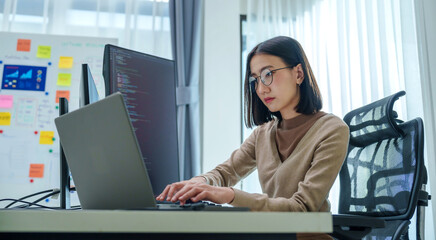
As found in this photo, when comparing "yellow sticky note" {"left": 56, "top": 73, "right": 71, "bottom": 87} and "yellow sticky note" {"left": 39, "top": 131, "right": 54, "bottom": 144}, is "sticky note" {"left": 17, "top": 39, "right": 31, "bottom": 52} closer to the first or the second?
"yellow sticky note" {"left": 56, "top": 73, "right": 71, "bottom": 87}

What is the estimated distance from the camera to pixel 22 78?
259cm

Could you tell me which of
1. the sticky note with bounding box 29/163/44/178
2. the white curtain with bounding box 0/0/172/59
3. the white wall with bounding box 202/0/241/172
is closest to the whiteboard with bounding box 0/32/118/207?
the sticky note with bounding box 29/163/44/178

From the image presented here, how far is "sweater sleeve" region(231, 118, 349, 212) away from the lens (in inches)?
44.1

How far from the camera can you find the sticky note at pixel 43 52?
265 cm

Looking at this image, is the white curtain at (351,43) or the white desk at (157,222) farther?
the white curtain at (351,43)

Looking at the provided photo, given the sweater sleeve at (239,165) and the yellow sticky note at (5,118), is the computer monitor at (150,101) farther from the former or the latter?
the yellow sticky note at (5,118)

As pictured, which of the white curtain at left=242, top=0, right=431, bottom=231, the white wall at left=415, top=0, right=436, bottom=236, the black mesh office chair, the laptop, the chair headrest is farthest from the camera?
the white curtain at left=242, top=0, right=431, bottom=231

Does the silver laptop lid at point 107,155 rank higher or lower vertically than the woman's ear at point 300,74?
lower

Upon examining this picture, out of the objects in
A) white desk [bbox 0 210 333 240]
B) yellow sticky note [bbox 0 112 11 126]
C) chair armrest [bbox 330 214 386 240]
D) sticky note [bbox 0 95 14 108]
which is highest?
sticky note [bbox 0 95 14 108]

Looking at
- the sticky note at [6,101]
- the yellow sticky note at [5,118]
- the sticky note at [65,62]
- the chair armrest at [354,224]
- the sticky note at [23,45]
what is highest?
the sticky note at [23,45]

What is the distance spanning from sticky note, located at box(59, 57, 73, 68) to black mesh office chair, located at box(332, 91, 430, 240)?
1804 millimetres

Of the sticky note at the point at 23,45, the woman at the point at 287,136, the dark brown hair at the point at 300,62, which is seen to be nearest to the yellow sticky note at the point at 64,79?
the sticky note at the point at 23,45

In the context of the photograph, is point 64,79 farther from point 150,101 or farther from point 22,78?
point 150,101

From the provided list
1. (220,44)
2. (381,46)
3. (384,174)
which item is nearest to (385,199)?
(384,174)
